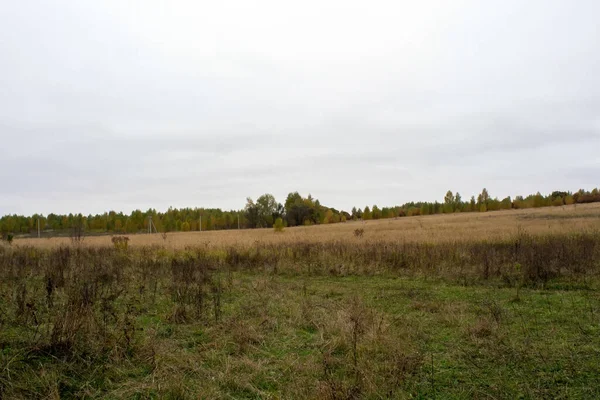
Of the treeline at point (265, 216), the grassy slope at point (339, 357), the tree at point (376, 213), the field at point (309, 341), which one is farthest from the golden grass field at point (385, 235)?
the tree at point (376, 213)

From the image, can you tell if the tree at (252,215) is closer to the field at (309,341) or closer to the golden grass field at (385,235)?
the golden grass field at (385,235)

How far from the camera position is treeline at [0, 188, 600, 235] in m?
77.6

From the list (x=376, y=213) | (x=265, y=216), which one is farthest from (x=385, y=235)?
(x=376, y=213)

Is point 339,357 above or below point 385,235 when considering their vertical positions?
below

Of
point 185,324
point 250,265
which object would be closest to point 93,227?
point 250,265

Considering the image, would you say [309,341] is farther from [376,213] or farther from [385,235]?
[376,213]

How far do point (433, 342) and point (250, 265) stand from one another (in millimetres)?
10587

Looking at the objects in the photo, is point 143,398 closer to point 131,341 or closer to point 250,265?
point 131,341

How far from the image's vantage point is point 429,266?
510 inches

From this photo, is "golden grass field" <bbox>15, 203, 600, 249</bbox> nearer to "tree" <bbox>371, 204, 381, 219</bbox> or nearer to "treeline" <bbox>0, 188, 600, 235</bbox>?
"treeline" <bbox>0, 188, 600, 235</bbox>

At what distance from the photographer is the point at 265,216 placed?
271 feet

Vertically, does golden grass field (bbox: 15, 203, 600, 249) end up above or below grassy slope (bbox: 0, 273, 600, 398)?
above

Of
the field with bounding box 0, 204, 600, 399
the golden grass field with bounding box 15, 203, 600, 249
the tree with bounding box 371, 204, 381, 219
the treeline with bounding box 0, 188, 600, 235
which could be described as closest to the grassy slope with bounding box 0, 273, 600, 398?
the field with bounding box 0, 204, 600, 399

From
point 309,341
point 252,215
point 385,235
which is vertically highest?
point 252,215
